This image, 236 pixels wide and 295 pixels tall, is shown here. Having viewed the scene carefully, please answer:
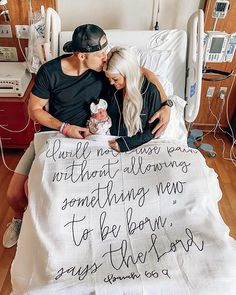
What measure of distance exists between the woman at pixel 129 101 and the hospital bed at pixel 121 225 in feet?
0.22

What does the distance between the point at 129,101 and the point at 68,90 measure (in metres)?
0.31

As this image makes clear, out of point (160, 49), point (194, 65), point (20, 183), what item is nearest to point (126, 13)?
point (160, 49)

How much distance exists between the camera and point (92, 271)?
936 millimetres

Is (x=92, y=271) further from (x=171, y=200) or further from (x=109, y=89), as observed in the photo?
(x=109, y=89)

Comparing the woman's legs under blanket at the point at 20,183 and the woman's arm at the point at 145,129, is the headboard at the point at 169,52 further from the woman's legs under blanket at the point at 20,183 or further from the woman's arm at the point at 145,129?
the woman's legs under blanket at the point at 20,183

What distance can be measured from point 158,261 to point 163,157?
472mm

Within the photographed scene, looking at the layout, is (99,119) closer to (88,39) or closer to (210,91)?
(88,39)

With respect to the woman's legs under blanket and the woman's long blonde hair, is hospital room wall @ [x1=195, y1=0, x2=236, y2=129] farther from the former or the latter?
the woman's legs under blanket

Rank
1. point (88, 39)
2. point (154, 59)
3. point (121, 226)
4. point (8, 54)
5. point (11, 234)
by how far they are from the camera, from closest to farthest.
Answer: point (121, 226), point (88, 39), point (11, 234), point (154, 59), point (8, 54)

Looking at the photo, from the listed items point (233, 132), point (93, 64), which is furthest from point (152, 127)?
point (233, 132)

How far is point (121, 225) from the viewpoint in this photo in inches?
42.5

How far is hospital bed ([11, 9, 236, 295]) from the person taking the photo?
2.98 feet

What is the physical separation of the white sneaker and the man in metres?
0.17

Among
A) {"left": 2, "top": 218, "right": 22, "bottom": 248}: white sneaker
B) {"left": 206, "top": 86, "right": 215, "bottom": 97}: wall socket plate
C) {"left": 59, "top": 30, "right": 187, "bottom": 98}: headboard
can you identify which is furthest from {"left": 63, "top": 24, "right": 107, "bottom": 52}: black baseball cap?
{"left": 206, "top": 86, "right": 215, "bottom": 97}: wall socket plate
